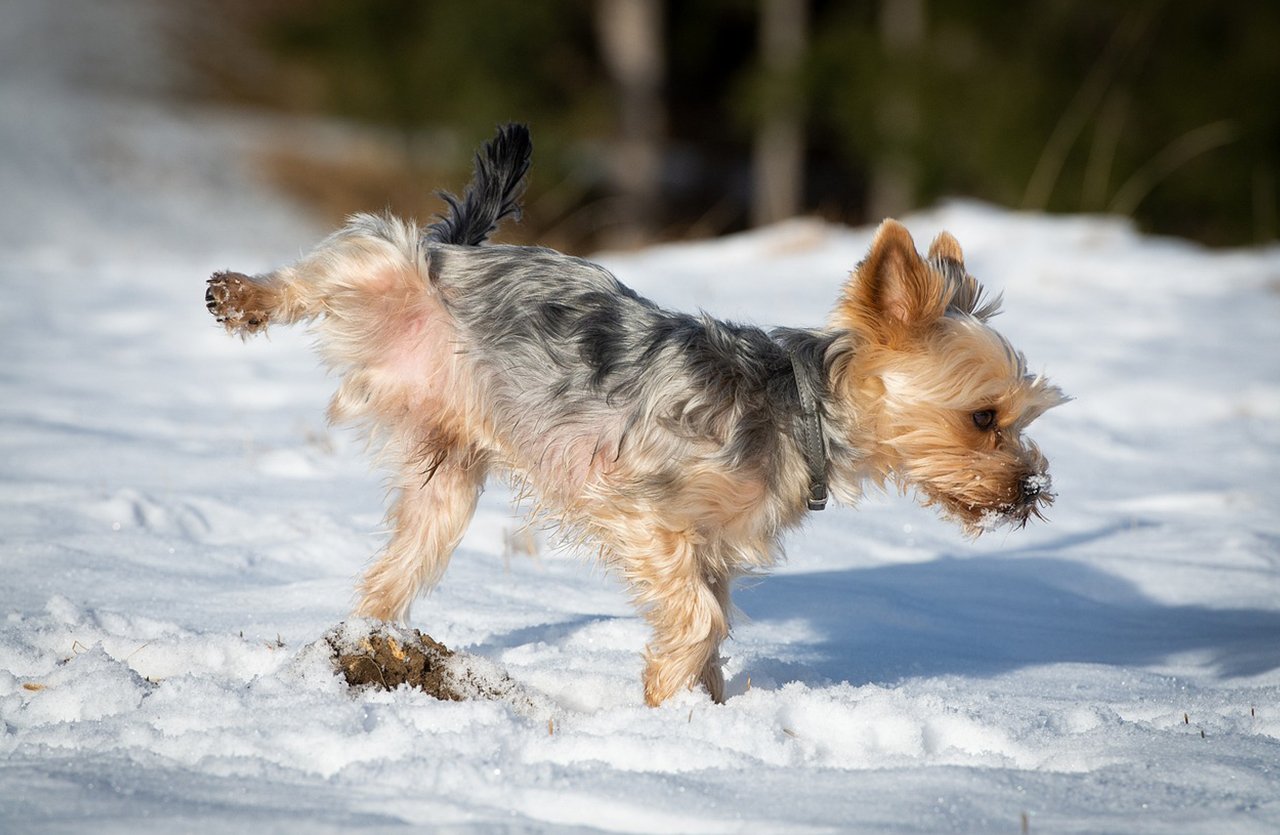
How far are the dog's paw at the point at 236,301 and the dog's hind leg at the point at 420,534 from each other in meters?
0.69

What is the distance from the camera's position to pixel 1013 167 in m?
17.6

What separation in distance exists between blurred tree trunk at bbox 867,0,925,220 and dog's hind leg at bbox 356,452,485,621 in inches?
643

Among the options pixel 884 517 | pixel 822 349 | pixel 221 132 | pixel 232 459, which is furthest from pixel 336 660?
pixel 221 132

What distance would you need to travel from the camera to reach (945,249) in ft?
13.8

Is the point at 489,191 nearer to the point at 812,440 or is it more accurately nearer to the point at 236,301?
the point at 236,301

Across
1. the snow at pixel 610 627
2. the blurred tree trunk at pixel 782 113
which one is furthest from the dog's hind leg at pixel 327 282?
the blurred tree trunk at pixel 782 113

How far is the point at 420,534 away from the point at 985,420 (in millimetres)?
1832

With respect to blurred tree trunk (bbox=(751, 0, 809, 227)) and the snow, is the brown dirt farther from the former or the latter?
blurred tree trunk (bbox=(751, 0, 809, 227))

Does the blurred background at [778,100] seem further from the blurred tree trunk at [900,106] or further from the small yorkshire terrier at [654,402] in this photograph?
the small yorkshire terrier at [654,402]

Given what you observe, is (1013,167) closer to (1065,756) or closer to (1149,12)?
(1149,12)

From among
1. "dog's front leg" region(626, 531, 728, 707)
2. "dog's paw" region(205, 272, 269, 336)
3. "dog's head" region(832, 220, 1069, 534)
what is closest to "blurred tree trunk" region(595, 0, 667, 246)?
"dog's paw" region(205, 272, 269, 336)

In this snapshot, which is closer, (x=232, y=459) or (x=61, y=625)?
(x=61, y=625)

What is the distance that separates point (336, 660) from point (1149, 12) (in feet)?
61.5

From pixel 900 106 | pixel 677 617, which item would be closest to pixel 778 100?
pixel 900 106
